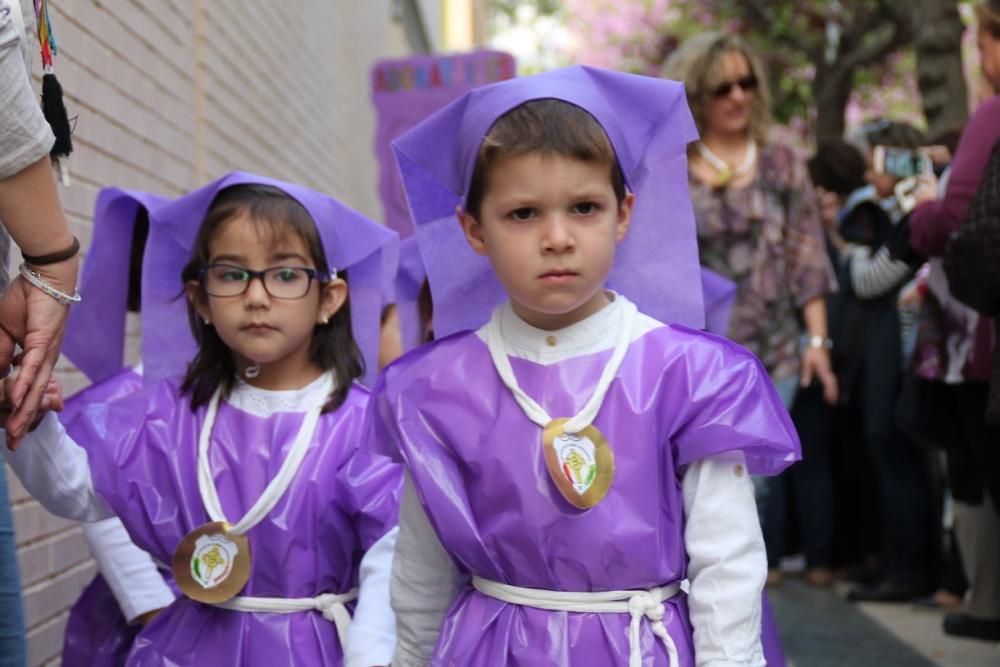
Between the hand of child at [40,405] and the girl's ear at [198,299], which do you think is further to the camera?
the girl's ear at [198,299]

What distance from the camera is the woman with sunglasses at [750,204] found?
4.59 meters

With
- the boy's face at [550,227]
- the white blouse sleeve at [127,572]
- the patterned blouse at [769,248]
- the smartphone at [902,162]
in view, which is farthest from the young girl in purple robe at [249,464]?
the smartphone at [902,162]

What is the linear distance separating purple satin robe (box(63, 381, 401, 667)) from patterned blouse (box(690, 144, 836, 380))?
198 cm

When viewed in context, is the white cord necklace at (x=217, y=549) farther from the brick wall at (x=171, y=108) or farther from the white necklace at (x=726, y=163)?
the white necklace at (x=726, y=163)

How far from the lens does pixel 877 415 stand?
629 centimetres

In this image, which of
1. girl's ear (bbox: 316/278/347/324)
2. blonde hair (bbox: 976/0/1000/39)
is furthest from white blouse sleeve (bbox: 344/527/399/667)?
blonde hair (bbox: 976/0/1000/39)

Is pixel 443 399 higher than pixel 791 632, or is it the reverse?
pixel 443 399

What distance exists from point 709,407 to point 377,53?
419 inches

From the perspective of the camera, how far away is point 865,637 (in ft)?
18.5

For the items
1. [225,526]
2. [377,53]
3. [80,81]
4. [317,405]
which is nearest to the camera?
[225,526]

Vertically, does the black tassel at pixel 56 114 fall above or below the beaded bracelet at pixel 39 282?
above

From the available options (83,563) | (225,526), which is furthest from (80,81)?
(225,526)

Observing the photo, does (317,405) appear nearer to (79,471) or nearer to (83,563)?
(79,471)

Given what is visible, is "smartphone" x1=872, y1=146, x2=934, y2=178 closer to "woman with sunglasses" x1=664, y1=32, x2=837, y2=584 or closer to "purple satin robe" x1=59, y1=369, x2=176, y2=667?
"woman with sunglasses" x1=664, y1=32, x2=837, y2=584
